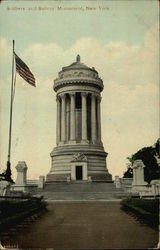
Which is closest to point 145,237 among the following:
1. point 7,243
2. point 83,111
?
point 7,243

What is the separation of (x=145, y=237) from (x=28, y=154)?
8370mm

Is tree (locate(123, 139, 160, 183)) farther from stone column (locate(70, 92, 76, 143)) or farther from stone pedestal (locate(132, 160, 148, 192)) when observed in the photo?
Result: stone pedestal (locate(132, 160, 148, 192))

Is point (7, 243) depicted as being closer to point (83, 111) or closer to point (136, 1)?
point (136, 1)

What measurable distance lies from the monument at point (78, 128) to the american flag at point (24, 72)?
1542 inches

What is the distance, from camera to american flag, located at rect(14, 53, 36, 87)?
20.7 metres

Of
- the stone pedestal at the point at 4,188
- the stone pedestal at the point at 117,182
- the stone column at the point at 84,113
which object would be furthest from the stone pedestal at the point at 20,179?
the stone column at the point at 84,113

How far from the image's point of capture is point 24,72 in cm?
2202

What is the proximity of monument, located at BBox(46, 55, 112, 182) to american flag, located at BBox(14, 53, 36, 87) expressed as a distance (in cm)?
3917

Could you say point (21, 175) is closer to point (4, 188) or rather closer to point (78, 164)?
point (4, 188)

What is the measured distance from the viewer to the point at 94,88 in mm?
65500

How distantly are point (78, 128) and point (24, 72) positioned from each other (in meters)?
43.6

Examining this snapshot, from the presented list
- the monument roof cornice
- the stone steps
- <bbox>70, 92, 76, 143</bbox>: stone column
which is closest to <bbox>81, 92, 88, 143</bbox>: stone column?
<bbox>70, 92, 76, 143</bbox>: stone column

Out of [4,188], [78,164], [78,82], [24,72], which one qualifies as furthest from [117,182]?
[24,72]

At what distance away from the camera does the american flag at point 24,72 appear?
2067 centimetres
